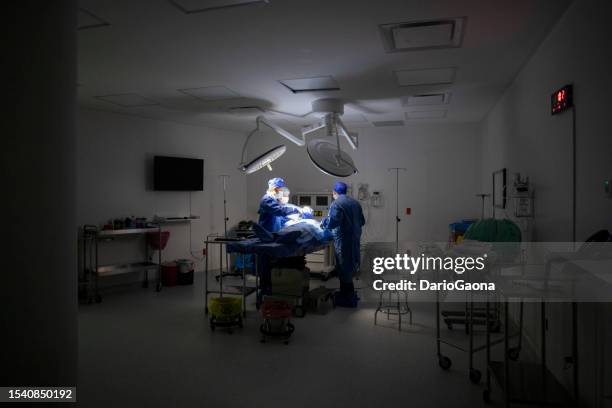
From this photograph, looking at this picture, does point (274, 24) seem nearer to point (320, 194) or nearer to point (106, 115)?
point (106, 115)

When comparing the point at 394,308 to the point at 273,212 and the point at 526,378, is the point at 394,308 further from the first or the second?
the point at 526,378

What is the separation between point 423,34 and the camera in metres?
3.07

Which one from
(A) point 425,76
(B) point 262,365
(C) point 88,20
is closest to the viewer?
(C) point 88,20

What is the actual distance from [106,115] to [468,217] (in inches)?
231

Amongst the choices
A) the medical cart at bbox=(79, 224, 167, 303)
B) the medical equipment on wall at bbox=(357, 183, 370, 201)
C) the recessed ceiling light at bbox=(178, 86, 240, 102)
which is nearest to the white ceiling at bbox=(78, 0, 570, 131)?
the recessed ceiling light at bbox=(178, 86, 240, 102)

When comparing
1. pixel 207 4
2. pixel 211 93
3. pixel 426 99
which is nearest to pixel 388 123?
pixel 426 99

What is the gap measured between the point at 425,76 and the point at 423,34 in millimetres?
1141

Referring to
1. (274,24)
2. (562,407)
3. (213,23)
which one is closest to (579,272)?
(562,407)

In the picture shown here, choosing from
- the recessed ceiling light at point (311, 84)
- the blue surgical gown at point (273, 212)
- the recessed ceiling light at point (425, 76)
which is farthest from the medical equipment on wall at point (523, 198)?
the blue surgical gown at point (273, 212)

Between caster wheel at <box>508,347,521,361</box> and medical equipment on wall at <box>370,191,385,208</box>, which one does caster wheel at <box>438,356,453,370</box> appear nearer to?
caster wheel at <box>508,347,521,361</box>

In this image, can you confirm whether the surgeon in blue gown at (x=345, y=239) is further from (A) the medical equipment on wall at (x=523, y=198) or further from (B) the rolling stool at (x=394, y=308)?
(A) the medical equipment on wall at (x=523, y=198)

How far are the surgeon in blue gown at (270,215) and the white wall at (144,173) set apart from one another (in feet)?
7.09

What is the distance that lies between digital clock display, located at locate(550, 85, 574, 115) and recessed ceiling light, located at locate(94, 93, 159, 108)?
430cm

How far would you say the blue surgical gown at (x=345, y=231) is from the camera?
5062 millimetres
